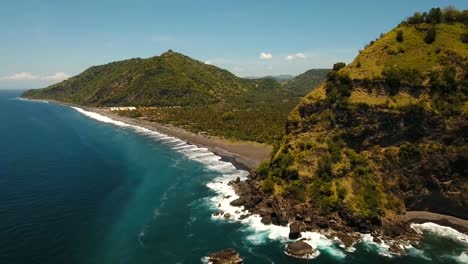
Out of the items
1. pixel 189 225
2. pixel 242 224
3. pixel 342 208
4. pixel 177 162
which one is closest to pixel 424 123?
pixel 342 208

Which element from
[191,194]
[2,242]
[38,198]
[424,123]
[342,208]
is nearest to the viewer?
[2,242]

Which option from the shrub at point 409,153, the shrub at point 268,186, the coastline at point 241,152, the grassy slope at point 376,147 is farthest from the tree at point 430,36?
the coastline at point 241,152

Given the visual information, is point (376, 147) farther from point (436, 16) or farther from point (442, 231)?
point (436, 16)

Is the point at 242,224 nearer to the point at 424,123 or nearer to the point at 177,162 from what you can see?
the point at 424,123

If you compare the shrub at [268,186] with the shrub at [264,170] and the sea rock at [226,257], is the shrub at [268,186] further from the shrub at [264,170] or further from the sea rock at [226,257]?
the sea rock at [226,257]

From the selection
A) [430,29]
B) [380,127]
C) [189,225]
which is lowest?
[189,225]

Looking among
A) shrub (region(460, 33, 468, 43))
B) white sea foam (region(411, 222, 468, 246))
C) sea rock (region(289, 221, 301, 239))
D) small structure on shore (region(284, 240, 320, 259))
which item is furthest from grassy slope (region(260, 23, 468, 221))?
small structure on shore (region(284, 240, 320, 259))

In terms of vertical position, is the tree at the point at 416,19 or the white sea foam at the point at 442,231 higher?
the tree at the point at 416,19
